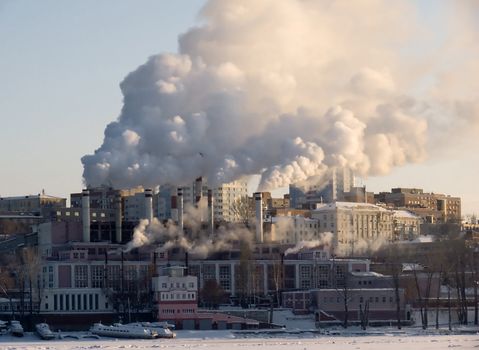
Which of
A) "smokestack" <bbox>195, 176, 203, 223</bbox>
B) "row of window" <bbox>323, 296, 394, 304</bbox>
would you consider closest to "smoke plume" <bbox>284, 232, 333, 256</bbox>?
"smokestack" <bbox>195, 176, 203, 223</bbox>

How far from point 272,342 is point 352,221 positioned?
8319 cm

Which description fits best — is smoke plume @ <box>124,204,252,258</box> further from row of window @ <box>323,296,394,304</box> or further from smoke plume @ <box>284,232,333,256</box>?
row of window @ <box>323,296,394,304</box>

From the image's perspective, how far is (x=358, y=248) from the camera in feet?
560

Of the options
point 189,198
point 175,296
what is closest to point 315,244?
point 189,198

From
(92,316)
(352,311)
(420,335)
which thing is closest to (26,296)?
(92,316)

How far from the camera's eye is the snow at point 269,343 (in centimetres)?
→ 9644

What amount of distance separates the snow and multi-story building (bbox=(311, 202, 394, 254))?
69.3 meters

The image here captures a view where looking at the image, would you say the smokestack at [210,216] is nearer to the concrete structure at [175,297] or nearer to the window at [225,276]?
the window at [225,276]

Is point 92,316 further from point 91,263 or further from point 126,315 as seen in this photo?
point 91,263

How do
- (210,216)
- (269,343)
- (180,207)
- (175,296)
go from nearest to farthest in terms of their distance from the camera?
(269,343), (175,296), (180,207), (210,216)

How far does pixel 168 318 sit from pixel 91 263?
19050 mm

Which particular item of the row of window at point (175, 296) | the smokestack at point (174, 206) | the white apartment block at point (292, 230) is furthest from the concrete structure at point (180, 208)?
the row of window at point (175, 296)

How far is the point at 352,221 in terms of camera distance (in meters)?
186

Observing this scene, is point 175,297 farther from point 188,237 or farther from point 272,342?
point 272,342
